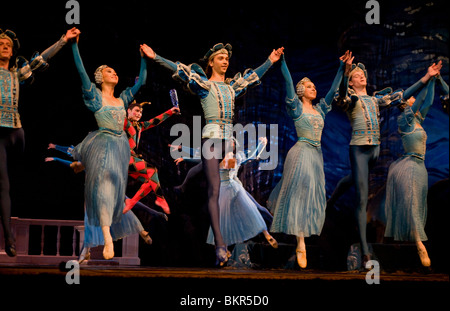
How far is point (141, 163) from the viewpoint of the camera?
20.0 ft

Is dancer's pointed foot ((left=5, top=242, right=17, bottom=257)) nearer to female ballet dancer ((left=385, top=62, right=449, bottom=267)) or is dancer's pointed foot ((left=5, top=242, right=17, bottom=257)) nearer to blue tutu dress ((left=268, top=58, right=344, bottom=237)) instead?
blue tutu dress ((left=268, top=58, right=344, bottom=237))

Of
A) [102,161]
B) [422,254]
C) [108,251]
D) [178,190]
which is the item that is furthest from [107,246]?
[422,254]

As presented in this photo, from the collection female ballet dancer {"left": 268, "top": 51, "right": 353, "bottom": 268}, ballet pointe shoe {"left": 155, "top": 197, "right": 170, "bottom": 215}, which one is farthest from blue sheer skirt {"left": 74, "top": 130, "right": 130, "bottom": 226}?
female ballet dancer {"left": 268, "top": 51, "right": 353, "bottom": 268}

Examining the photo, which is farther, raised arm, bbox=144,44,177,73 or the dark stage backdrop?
the dark stage backdrop

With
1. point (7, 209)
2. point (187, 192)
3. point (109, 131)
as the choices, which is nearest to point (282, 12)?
point (187, 192)

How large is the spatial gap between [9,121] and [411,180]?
3734 millimetres

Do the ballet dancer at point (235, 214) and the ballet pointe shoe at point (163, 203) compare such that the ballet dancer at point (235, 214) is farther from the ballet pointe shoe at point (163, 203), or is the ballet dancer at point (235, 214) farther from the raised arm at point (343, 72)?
the raised arm at point (343, 72)

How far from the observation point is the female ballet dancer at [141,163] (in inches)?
239

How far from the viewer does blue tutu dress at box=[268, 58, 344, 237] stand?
5.15 meters

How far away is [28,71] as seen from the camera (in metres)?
4.76

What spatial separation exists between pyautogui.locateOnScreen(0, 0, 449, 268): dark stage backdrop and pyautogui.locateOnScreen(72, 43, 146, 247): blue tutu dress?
146 cm

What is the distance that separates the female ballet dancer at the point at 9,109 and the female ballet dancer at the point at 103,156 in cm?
37
